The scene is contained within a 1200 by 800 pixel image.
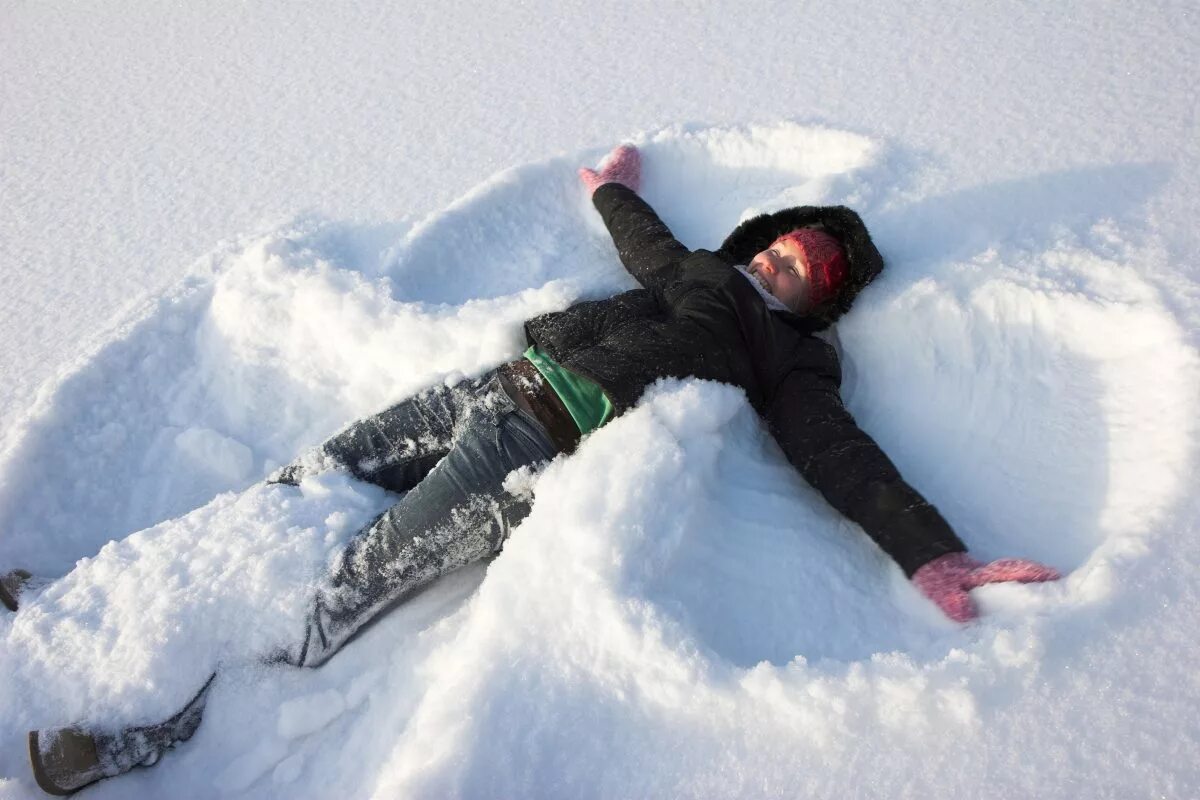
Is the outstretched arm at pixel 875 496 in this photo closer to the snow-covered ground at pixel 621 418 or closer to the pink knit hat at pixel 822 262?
the snow-covered ground at pixel 621 418

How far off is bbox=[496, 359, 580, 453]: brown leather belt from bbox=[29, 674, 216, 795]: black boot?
32.6 inches

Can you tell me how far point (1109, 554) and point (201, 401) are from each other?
Result: 208 cm

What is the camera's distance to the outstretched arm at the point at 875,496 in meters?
1.42

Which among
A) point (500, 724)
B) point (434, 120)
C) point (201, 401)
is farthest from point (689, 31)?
point (500, 724)

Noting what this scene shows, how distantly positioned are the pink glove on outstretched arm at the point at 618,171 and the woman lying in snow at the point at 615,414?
0.92 feet

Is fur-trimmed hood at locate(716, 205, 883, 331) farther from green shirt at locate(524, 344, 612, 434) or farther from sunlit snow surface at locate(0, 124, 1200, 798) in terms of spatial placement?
green shirt at locate(524, 344, 612, 434)

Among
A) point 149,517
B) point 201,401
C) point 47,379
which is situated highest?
point 47,379

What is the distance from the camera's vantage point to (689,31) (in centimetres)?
289

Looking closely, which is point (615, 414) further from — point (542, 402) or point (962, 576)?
point (962, 576)

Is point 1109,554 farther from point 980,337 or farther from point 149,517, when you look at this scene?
point 149,517

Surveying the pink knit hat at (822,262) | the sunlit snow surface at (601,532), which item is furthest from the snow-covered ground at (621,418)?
the pink knit hat at (822,262)

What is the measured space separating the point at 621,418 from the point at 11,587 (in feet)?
4.20

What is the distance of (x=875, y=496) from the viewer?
156 cm

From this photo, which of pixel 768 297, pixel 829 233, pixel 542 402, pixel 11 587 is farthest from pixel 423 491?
pixel 829 233
